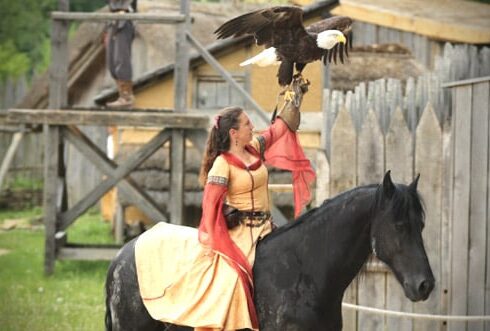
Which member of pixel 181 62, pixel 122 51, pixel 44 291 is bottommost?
pixel 44 291

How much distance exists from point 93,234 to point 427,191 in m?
12.7

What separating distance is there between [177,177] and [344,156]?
5774mm

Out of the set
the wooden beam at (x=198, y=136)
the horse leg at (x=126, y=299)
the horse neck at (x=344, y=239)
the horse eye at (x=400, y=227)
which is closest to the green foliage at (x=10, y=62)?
the wooden beam at (x=198, y=136)

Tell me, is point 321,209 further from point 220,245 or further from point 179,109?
Result: point 179,109

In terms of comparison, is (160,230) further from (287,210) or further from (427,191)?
(287,210)

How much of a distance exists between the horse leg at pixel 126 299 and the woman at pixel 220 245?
13 centimetres

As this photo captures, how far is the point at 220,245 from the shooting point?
5.74 m

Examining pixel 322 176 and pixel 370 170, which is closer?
pixel 370 170

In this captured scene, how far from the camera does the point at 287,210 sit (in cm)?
1698

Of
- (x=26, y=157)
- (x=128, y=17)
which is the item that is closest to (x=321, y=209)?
(x=128, y=17)

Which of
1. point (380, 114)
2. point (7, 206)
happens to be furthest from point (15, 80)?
point (380, 114)

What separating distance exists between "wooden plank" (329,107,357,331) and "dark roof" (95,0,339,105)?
7.87 m

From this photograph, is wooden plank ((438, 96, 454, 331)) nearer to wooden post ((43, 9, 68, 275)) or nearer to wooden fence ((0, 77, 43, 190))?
wooden post ((43, 9, 68, 275))

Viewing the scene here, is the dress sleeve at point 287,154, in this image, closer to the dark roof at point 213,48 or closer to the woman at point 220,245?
the woman at point 220,245
